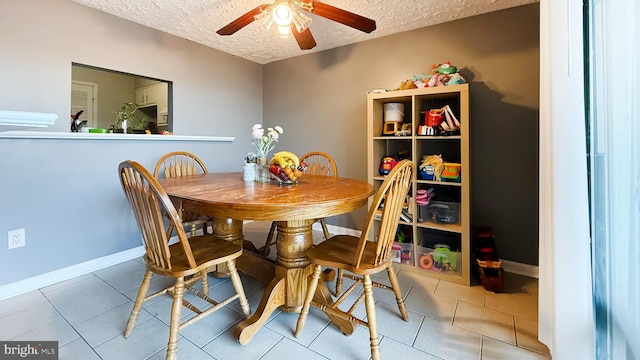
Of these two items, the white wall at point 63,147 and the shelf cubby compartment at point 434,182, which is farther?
the shelf cubby compartment at point 434,182

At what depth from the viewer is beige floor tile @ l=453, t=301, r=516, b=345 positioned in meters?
1.48

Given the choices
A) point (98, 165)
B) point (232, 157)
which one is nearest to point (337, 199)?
point (98, 165)

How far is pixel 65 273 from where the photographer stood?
6.88 ft

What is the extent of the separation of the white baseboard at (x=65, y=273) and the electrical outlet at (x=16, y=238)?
247 mm

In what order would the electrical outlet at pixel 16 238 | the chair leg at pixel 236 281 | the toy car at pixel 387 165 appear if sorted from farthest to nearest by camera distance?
the toy car at pixel 387 165
the electrical outlet at pixel 16 238
the chair leg at pixel 236 281

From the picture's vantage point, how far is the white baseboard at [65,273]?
1865mm

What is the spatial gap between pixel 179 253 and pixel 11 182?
1.45 metres

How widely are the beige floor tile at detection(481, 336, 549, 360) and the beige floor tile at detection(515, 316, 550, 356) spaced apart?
0.14ft

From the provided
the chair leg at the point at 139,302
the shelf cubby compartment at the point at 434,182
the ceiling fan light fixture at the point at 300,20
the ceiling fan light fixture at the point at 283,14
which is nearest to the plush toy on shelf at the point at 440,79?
the shelf cubby compartment at the point at 434,182

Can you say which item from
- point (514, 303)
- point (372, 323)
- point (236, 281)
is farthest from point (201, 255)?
point (514, 303)

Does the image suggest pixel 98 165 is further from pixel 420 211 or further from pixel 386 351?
pixel 420 211

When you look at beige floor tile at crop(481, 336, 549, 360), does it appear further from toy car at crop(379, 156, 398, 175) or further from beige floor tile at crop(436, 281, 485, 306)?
toy car at crop(379, 156, 398, 175)

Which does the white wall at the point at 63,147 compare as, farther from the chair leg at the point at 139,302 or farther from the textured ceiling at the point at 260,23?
the chair leg at the point at 139,302

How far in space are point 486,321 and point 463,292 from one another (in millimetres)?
352
